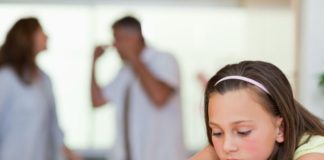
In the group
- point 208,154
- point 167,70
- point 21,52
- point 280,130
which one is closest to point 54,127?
point 21,52

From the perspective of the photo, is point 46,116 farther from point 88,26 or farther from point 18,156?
point 88,26

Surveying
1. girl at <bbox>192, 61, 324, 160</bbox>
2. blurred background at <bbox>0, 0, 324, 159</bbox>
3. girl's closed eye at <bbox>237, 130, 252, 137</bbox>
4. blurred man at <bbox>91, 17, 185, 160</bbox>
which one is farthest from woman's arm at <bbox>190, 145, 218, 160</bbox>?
blurred background at <bbox>0, 0, 324, 159</bbox>

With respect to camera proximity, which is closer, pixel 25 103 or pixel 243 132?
pixel 243 132

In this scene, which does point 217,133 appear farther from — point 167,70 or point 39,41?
point 39,41

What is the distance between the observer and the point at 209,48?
5.10 metres

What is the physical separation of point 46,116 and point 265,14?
179 cm

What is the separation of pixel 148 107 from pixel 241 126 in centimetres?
212

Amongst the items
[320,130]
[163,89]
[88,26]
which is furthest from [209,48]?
[320,130]

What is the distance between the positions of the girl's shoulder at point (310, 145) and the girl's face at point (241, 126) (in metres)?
0.07

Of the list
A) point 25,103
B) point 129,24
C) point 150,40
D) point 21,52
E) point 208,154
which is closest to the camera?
point 208,154

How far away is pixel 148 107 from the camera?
11.2 ft

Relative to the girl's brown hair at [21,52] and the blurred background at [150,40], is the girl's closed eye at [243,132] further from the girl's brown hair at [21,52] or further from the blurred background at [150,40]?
the blurred background at [150,40]

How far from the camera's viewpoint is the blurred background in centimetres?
464

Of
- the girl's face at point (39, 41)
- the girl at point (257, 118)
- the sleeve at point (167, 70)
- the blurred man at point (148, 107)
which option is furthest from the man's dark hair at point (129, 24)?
the girl at point (257, 118)
